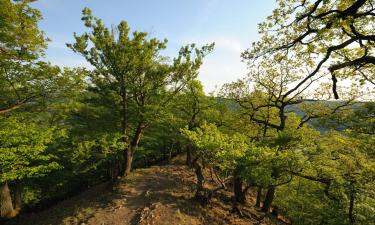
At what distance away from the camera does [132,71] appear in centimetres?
1917

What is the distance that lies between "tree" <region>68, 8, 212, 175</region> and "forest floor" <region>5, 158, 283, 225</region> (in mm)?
3379

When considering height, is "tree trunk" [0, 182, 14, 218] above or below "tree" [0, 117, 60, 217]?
below

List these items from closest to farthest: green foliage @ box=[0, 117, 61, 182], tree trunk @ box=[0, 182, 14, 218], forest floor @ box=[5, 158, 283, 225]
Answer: green foliage @ box=[0, 117, 61, 182] < forest floor @ box=[5, 158, 283, 225] < tree trunk @ box=[0, 182, 14, 218]

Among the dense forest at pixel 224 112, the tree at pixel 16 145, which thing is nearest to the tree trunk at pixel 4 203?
the dense forest at pixel 224 112

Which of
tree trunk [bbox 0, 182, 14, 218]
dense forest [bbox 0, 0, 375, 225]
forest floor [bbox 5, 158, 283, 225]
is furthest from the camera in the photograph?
tree trunk [bbox 0, 182, 14, 218]

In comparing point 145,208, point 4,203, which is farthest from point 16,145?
point 145,208

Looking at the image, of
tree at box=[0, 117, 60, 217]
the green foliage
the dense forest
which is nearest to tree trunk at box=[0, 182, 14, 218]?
the dense forest

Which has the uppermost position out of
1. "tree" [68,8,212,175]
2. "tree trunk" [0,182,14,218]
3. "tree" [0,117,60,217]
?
"tree" [68,8,212,175]

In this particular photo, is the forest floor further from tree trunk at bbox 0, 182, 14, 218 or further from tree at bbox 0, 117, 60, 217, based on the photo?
tree at bbox 0, 117, 60, 217

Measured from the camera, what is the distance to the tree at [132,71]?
17.8 meters

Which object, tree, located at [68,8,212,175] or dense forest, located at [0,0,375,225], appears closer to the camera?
dense forest, located at [0,0,375,225]

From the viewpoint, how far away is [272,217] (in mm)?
19375

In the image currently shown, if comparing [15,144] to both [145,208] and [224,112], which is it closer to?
[145,208]

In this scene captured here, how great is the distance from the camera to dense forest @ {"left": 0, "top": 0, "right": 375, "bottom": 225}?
27.8ft
